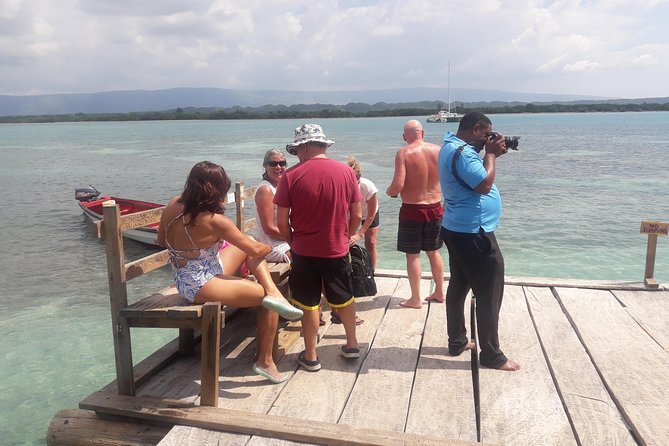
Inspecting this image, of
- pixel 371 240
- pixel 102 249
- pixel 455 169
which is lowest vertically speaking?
pixel 102 249

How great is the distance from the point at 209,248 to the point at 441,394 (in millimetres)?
1925

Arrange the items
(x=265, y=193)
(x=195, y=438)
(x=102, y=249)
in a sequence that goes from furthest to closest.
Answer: (x=102, y=249), (x=265, y=193), (x=195, y=438)

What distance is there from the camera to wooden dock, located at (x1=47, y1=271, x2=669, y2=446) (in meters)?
3.22

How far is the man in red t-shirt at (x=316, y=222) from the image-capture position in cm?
362

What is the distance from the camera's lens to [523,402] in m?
3.56

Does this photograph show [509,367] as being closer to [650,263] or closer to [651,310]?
[651,310]

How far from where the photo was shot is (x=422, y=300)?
5.63 metres

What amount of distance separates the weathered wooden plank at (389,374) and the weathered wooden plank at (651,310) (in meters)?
1.99

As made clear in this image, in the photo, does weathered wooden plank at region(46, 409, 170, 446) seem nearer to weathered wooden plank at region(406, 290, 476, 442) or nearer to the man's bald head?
weathered wooden plank at region(406, 290, 476, 442)

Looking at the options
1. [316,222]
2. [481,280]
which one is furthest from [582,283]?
[316,222]

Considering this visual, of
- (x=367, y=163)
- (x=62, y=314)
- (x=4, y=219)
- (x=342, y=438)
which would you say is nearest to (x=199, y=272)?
(x=342, y=438)

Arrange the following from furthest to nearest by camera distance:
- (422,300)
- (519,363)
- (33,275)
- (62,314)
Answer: (33,275) → (62,314) → (422,300) → (519,363)

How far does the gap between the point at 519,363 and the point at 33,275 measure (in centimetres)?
1157

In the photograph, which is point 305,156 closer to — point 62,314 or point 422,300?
point 422,300
